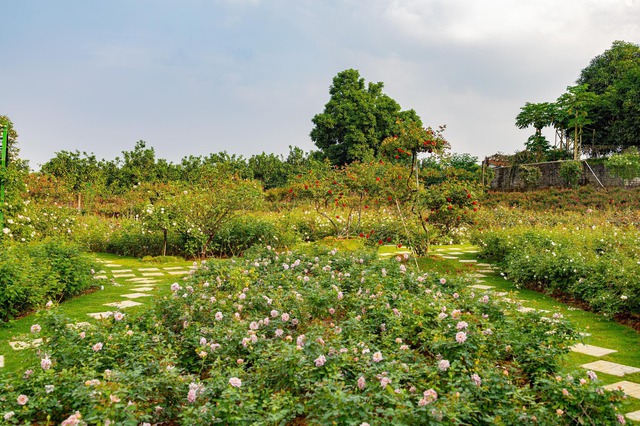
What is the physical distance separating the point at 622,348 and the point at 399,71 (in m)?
8.27

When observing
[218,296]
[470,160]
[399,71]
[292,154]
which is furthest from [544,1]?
[470,160]

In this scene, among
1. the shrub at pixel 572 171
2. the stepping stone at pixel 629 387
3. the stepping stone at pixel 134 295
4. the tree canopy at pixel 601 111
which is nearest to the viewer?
the stepping stone at pixel 629 387

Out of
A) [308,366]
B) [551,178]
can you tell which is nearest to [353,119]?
[551,178]

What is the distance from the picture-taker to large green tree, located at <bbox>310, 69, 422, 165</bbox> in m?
32.6

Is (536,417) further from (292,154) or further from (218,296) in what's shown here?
(292,154)

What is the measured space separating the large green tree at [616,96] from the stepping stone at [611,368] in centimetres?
2657

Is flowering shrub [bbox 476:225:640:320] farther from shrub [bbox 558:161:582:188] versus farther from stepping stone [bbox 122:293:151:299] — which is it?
shrub [bbox 558:161:582:188]

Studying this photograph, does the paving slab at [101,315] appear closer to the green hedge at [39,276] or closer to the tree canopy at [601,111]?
the green hedge at [39,276]

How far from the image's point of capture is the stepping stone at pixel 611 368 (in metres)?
3.76

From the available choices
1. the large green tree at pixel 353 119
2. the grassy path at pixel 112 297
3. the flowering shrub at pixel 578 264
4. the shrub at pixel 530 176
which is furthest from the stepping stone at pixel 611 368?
the large green tree at pixel 353 119

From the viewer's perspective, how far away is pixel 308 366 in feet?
8.52

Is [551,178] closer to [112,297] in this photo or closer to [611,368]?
[611,368]

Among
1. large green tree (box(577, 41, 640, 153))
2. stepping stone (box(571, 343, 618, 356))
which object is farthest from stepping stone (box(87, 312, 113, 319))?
large green tree (box(577, 41, 640, 153))

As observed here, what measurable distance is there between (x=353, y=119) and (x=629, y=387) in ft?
99.7
